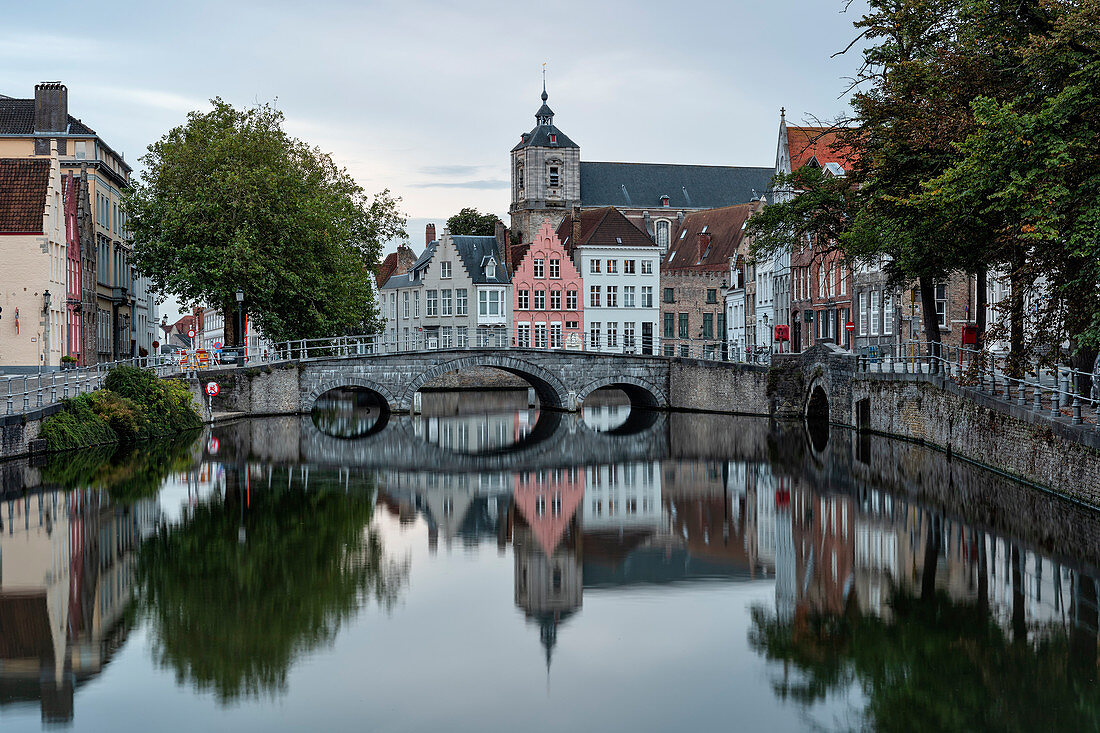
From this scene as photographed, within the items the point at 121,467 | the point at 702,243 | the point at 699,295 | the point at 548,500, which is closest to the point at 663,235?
the point at 702,243

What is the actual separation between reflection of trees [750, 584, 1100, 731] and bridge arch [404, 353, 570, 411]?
3724 centimetres

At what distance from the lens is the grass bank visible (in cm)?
3212

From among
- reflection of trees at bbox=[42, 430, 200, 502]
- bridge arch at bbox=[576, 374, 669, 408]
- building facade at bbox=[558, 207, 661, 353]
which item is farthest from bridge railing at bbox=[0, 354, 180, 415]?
building facade at bbox=[558, 207, 661, 353]

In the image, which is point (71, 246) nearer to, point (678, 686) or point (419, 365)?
point (419, 365)

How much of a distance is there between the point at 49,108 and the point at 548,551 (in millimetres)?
45968

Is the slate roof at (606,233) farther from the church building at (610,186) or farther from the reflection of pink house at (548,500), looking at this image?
the reflection of pink house at (548,500)

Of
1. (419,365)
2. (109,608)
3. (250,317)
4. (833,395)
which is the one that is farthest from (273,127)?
(109,608)

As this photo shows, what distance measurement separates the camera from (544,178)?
9862 centimetres

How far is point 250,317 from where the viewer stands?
5572cm

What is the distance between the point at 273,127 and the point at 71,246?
1060 cm

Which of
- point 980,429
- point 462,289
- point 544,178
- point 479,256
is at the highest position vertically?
point 544,178

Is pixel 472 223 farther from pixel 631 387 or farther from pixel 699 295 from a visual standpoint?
pixel 631 387

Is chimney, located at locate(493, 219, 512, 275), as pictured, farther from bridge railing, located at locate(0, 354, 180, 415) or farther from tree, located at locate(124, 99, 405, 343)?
bridge railing, located at locate(0, 354, 180, 415)

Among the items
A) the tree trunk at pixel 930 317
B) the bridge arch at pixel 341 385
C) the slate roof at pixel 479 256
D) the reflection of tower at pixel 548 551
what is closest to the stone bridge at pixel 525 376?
the bridge arch at pixel 341 385
